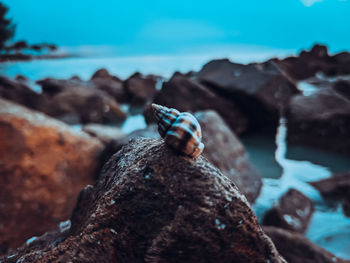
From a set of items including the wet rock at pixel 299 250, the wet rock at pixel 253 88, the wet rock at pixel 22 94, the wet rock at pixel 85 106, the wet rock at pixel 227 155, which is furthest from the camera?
the wet rock at pixel 85 106

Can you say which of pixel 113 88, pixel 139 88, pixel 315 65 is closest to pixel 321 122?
pixel 139 88

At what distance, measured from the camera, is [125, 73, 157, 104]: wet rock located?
896 centimetres

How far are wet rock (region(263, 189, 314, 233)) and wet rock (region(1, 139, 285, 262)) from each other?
2.03m

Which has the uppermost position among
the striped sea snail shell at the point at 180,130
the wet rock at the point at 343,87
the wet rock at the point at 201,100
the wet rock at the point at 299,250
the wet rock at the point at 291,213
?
the wet rock at the point at 343,87

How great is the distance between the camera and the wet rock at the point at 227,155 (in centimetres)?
321

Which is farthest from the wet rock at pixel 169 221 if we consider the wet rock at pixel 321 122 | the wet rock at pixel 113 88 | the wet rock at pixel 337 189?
the wet rock at pixel 113 88

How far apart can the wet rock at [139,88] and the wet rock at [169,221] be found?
26.0 ft

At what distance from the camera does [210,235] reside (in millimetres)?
954

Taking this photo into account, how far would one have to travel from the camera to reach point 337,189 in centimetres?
341

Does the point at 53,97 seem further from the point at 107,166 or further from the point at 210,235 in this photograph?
the point at 210,235

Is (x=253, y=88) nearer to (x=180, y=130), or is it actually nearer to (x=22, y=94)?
(x=180, y=130)

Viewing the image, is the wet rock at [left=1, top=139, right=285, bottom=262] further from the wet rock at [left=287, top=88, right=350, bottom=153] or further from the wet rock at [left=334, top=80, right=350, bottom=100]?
the wet rock at [left=334, top=80, right=350, bottom=100]

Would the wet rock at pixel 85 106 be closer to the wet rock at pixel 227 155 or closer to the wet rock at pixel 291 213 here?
the wet rock at pixel 227 155

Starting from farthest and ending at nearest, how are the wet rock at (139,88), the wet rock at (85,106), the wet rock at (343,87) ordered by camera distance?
the wet rock at (139,88) → the wet rock at (85,106) → the wet rock at (343,87)
